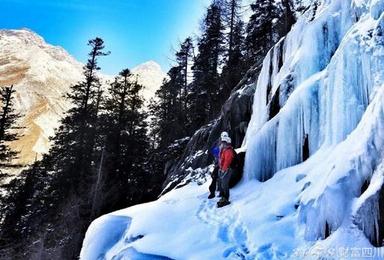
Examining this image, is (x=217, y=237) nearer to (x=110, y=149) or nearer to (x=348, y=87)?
(x=348, y=87)

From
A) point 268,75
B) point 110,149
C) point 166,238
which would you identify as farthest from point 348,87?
point 110,149

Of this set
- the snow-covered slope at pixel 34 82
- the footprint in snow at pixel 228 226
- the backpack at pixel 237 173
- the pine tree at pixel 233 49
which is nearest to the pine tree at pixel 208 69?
the pine tree at pixel 233 49

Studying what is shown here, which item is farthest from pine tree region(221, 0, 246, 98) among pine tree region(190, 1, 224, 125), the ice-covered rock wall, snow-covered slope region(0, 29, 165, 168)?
snow-covered slope region(0, 29, 165, 168)

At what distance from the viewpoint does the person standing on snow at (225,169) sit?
10.1m

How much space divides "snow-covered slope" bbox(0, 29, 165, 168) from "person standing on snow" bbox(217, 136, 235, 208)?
47.1 metres

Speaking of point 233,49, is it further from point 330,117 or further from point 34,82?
point 34,82

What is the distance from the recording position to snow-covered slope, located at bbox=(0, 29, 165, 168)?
2574 inches

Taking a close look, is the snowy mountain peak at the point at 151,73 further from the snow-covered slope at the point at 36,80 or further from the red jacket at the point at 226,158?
the red jacket at the point at 226,158

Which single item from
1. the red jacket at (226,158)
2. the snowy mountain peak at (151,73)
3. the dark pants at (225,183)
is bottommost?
the dark pants at (225,183)

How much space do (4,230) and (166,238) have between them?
2367cm

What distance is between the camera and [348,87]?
29.1ft

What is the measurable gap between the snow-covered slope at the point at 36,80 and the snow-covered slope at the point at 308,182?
154 ft

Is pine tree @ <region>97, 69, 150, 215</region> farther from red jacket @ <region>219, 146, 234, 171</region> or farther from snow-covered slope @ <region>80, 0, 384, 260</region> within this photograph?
red jacket @ <region>219, 146, 234, 171</region>

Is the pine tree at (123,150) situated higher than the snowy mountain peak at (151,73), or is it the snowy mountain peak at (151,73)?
the snowy mountain peak at (151,73)
